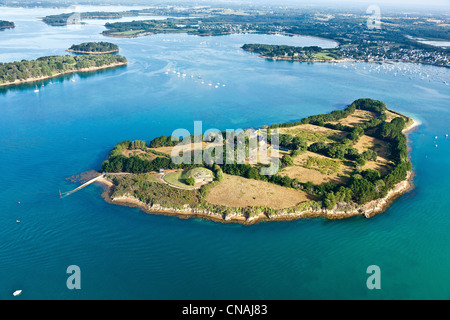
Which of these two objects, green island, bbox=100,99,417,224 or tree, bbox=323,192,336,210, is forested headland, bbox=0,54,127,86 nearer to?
green island, bbox=100,99,417,224

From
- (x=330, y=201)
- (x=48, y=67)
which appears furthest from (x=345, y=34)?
(x=330, y=201)

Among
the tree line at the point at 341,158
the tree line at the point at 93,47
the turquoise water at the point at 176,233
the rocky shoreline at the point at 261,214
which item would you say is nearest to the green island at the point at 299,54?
the turquoise water at the point at 176,233

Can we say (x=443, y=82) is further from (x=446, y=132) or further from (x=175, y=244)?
(x=175, y=244)

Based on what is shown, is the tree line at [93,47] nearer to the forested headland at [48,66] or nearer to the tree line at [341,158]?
the forested headland at [48,66]

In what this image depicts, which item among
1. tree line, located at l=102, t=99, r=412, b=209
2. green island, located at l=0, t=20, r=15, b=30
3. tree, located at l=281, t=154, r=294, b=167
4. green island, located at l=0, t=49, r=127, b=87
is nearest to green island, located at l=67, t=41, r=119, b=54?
green island, located at l=0, t=49, r=127, b=87

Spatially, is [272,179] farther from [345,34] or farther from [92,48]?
[345,34]

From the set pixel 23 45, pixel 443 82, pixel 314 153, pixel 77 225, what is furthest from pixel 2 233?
pixel 23 45

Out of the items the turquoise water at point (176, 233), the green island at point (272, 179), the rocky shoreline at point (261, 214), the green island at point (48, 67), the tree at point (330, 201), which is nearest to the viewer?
the turquoise water at point (176, 233)
